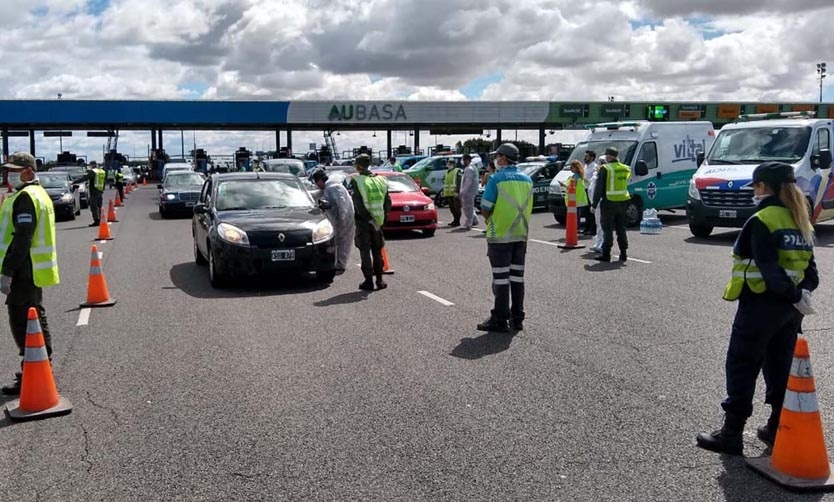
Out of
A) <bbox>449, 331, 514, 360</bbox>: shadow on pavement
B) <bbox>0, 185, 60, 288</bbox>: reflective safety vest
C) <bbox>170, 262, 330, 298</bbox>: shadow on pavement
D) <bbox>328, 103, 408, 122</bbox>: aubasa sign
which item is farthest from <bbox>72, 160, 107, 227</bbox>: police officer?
<bbox>328, 103, 408, 122</bbox>: aubasa sign

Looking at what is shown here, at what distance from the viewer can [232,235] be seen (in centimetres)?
1137

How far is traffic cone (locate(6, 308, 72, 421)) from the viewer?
5938mm

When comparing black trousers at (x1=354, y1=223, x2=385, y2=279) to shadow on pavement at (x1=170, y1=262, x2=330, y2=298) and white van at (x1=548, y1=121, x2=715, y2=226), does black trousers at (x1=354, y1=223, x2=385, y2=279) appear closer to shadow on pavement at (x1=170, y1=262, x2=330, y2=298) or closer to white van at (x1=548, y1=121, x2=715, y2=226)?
shadow on pavement at (x1=170, y1=262, x2=330, y2=298)

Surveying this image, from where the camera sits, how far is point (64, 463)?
5008mm

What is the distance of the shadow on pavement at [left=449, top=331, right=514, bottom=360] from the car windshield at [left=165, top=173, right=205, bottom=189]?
21042 mm

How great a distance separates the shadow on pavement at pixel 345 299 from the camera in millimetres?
10406

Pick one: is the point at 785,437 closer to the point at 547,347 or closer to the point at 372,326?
the point at 547,347

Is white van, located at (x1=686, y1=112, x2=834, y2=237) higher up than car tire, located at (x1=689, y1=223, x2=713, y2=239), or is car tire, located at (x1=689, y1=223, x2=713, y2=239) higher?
white van, located at (x1=686, y1=112, x2=834, y2=237)

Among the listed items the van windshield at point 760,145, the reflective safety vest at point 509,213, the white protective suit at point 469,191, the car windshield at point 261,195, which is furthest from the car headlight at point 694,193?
the reflective safety vest at point 509,213

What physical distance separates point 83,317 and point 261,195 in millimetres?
3894

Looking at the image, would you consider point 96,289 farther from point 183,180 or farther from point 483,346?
point 183,180

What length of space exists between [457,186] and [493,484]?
1768cm

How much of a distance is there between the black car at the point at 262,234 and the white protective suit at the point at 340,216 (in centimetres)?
35

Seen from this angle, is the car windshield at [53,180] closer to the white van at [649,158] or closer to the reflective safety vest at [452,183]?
the reflective safety vest at [452,183]
